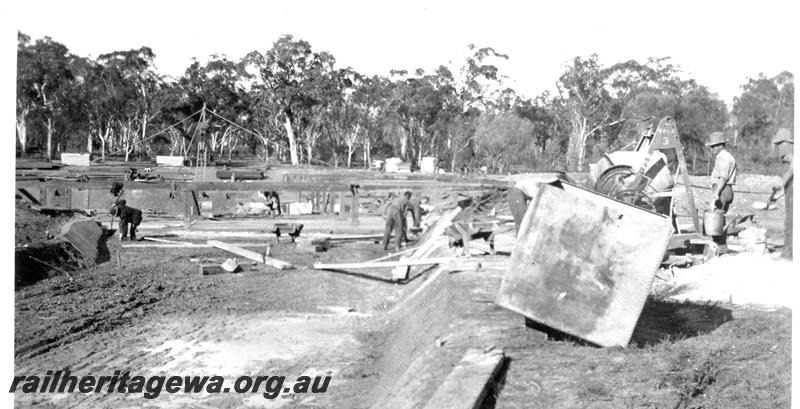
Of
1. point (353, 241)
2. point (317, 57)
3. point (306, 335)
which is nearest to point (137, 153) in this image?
point (317, 57)

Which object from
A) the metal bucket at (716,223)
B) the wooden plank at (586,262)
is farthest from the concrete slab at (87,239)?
the wooden plank at (586,262)

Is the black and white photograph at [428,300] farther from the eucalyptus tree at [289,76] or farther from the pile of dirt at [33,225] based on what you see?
the eucalyptus tree at [289,76]

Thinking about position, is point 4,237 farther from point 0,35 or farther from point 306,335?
point 306,335

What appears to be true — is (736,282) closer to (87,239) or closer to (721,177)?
(721,177)

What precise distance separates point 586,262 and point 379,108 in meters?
53.0

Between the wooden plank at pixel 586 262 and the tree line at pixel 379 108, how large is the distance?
35.2 meters

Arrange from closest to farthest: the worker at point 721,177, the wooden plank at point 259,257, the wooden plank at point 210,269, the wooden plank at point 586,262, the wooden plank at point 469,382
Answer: the wooden plank at point 469,382, the wooden plank at point 586,262, the worker at point 721,177, the wooden plank at point 210,269, the wooden plank at point 259,257

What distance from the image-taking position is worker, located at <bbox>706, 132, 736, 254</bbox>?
981cm

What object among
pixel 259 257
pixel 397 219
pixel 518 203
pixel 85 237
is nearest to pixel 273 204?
pixel 397 219

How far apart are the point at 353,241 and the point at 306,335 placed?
9.07 metres

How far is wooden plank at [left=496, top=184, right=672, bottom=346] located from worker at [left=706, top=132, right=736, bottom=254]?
4605mm

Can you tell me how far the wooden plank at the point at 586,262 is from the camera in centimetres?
568

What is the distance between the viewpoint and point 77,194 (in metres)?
33.2

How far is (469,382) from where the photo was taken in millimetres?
5070
